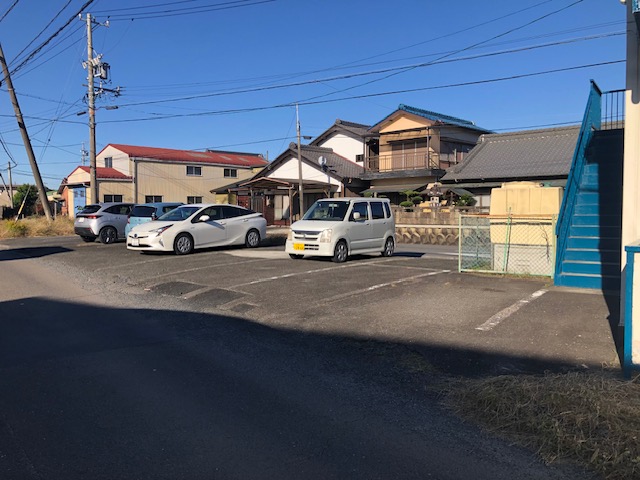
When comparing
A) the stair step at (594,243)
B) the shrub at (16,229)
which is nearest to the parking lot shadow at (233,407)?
the stair step at (594,243)

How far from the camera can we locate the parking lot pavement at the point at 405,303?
19.4ft

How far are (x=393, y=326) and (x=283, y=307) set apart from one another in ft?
6.51

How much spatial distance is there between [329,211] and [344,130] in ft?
89.6

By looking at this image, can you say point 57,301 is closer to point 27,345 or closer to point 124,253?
point 27,345

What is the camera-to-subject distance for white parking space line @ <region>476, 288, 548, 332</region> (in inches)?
269

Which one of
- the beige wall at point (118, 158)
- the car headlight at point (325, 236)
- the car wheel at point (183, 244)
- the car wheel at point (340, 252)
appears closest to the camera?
the car headlight at point (325, 236)

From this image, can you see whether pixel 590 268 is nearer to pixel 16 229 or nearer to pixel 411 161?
pixel 16 229

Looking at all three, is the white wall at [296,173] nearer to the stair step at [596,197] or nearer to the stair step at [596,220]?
the stair step at [596,197]

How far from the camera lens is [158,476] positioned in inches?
131

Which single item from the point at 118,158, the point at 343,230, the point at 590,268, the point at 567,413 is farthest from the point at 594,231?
the point at 118,158

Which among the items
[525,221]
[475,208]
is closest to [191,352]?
[525,221]

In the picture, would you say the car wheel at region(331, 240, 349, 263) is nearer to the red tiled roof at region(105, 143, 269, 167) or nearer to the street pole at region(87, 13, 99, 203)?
the street pole at region(87, 13, 99, 203)

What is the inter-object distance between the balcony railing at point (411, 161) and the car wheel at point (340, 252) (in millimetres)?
21205

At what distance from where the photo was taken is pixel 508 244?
11.1 metres
